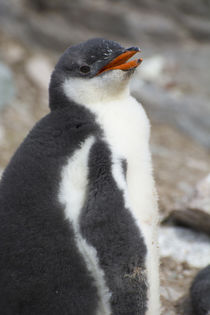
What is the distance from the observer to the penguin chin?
1992mm

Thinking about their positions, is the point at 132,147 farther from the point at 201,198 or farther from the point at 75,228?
the point at 201,198

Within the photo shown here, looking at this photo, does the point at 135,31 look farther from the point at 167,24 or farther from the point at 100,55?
the point at 100,55

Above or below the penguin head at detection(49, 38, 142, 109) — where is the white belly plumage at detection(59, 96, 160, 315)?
below

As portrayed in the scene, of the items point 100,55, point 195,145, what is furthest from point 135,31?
point 100,55

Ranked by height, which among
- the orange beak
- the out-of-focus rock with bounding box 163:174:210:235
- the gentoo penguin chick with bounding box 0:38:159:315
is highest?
the orange beak

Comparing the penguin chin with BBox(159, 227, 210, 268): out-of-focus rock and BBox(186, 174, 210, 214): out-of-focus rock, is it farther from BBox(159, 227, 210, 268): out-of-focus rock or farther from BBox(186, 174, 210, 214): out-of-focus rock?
BBox(159, 227, 210, 268): out-of-focus rock

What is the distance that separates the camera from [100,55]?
2025 mm

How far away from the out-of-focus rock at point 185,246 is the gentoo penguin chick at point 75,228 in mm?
1071

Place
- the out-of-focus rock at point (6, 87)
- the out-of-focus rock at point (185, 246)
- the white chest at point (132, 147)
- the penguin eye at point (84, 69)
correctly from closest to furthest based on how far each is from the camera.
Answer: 1. the white chest at point (132, 147)
2. the penguin eye at point (84, 69)
3. the out-of-focus rock at point (185, 246)
4. the out-of-focus rock at point (6, 87)

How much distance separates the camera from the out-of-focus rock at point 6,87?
17.7ft

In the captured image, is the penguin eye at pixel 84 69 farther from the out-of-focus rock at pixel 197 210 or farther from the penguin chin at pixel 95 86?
the out-of-focus rock at pixel 197 210

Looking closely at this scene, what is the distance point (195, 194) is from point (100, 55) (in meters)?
1.39

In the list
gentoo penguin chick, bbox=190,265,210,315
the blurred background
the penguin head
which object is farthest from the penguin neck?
the blurred background

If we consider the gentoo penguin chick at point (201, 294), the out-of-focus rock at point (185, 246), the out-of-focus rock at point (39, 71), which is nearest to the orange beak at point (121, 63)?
the gentoo penguin chick at point (201, 294)
